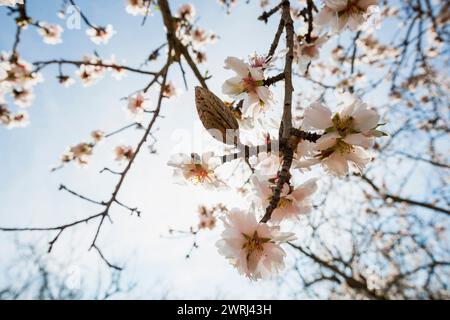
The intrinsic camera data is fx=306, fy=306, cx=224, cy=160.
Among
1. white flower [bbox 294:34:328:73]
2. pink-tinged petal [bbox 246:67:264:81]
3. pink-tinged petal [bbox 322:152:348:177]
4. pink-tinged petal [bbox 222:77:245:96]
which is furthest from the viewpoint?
white flower [bbox 294:34:328:73]

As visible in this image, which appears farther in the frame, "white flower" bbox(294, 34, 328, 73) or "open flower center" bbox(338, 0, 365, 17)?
"white flower" bbox(294, 34, 328, 73)

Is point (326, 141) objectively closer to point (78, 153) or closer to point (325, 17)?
point (325, 17)

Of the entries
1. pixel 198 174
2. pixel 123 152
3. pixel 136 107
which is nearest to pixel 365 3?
pixel 198 174

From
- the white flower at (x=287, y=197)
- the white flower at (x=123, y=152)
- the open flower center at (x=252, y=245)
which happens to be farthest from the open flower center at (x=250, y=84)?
the white flower at (x=123, y=152)

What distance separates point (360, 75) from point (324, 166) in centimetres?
644

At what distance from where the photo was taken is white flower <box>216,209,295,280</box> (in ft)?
3.49

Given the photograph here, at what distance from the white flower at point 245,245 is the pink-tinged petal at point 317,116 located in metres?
0.40

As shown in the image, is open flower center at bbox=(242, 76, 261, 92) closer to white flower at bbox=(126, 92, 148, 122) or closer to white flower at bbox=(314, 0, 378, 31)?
white flower at bbox=(314, 0, 378, 31)

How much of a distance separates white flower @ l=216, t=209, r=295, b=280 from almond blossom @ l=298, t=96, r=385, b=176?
285 mm

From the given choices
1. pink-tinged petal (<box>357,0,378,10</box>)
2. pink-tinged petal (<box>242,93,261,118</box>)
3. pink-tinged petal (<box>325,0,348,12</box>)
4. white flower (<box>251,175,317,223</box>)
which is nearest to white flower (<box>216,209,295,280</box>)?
white flower (<box>251,175,317,223</box>)
